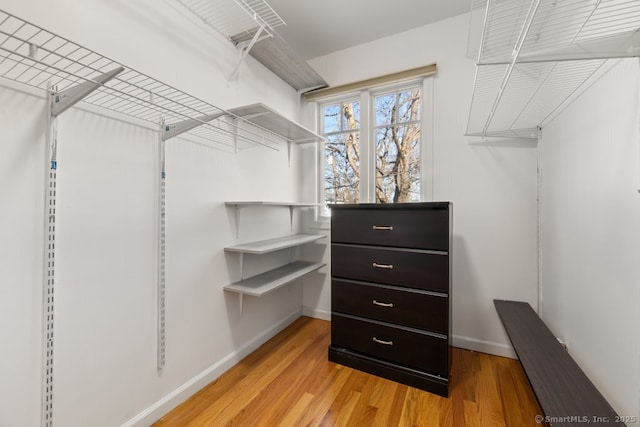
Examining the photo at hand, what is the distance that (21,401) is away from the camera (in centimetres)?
96

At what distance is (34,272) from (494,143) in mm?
2722

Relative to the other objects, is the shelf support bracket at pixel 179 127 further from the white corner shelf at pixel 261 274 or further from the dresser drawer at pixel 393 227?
the dresser drawer at pixel 393 227

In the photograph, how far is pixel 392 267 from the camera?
174 centimetres

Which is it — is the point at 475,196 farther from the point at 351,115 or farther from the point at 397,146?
the point at 351,115

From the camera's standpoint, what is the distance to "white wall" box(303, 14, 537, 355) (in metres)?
1.94

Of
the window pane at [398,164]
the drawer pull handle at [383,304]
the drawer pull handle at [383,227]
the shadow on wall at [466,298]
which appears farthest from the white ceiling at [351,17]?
the drawer pull handle at [383,304]

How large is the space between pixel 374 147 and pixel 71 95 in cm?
214

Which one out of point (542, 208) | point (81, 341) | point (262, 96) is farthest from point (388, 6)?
point (81, 341)

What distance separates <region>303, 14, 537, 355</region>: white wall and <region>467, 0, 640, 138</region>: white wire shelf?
0.18 metres

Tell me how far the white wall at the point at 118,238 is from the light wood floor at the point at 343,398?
7.0 inches

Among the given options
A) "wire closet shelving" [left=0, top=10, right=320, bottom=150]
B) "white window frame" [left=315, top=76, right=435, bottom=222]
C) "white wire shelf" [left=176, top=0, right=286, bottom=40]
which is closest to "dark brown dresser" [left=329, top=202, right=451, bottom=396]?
"white window frame" [left=315, top=76, right=435, bottom=222]

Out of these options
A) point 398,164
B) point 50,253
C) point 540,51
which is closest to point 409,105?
point 398,164

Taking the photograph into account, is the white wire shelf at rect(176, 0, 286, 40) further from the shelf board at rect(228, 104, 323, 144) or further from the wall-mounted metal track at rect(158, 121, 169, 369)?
the wall-mounted metal track at rect(158, 121, 169, 369)

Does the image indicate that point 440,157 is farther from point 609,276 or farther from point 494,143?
point 609,276
